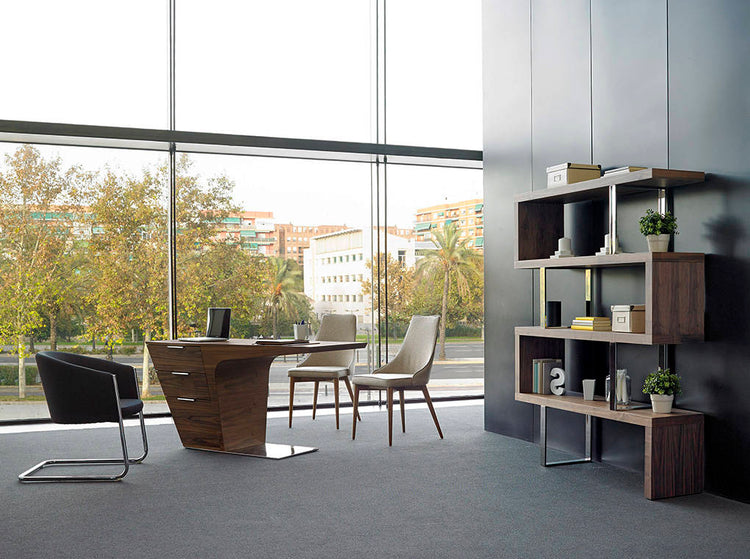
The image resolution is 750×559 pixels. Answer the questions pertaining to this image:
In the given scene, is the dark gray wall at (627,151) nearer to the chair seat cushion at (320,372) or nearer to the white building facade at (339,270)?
the chair seat cushion at (320,372)

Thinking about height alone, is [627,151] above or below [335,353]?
above

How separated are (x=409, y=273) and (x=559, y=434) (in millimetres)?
3740

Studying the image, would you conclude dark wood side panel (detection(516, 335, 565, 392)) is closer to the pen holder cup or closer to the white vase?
the white vase

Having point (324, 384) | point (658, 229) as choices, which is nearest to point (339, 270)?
point (324, 384)

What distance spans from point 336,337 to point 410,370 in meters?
0.86

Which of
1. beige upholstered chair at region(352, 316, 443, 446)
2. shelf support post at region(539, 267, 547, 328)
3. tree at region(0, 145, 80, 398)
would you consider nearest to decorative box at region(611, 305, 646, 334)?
shelf support post at region(539, 267, 547, 328)

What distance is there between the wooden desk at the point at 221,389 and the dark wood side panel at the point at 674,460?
203 cm

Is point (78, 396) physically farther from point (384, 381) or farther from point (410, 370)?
point (410, 370)

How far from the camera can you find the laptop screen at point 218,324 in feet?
17.0

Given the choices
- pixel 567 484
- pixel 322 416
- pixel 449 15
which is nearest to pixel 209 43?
pixel 449 15

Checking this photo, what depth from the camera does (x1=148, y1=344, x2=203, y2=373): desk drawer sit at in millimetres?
4875

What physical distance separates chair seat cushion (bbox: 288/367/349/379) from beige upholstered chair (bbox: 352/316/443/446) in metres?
0.31

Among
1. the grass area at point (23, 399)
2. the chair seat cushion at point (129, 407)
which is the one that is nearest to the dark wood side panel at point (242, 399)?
the chair seat cushion at point (129, 407)

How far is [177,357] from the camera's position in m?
4.97
